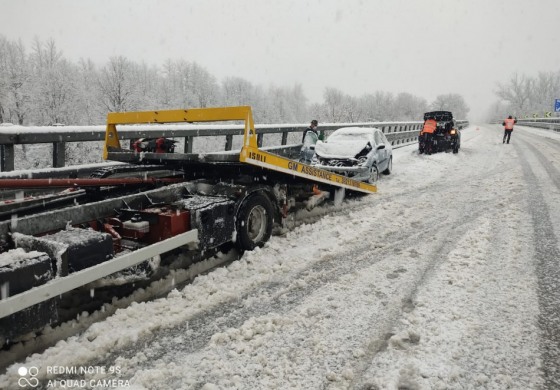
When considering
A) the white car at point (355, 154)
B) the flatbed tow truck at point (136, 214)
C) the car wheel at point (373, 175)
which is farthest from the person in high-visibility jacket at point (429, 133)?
the flatbed tow truck at point (136, 214)

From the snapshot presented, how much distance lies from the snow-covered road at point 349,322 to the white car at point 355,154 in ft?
11.5

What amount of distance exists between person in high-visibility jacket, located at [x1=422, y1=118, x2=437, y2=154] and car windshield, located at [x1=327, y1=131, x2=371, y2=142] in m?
6.48

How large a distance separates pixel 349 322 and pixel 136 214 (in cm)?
231

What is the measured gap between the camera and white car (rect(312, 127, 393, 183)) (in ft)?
29.2

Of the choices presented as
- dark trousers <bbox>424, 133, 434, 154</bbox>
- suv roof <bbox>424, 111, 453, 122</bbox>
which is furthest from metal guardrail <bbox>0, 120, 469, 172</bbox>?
suv roof <bbox>424, 111, 453, 122</bbox>

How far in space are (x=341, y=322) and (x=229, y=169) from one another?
2.72 metres

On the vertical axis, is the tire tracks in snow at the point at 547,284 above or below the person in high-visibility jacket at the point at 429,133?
below

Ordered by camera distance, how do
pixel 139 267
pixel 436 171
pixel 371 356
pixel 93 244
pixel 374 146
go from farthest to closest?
1. pixel 436 171
2. pixel 374 146
3. pixel 139 267
4. pixel 93 244
5. pixel 371 356

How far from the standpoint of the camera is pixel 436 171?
11.6m

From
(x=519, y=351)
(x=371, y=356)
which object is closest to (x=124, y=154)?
(x=371, y=356)

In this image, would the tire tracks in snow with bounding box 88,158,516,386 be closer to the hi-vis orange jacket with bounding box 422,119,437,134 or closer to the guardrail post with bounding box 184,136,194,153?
the guardrail post with bounding box 184,136,194,153

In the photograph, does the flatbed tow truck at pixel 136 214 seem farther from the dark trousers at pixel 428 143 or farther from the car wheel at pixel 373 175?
the dark trousers at pixel 428 143

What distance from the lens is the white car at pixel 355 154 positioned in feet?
29.2

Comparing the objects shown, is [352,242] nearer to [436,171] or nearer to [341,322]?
[341,322]
